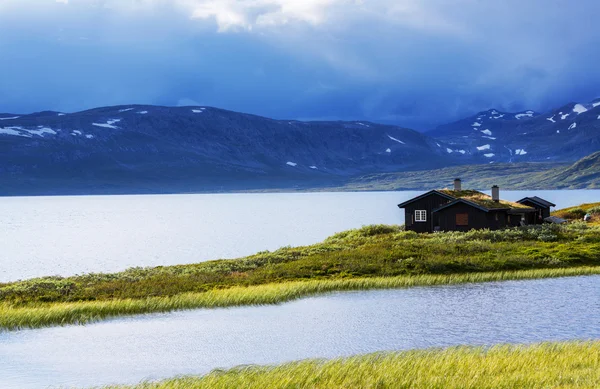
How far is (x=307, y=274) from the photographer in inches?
2167

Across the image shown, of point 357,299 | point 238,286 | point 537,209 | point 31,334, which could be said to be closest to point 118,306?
point 31,334

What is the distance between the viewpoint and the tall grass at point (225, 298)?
125 feet

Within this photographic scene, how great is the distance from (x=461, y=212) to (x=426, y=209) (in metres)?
5.24

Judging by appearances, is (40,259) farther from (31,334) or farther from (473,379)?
(473,379)

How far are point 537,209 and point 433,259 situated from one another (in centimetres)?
4417

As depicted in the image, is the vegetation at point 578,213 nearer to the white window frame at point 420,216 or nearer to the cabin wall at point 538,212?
the cabin wall at point 538,212

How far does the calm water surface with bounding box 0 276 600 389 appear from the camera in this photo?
93.9ft

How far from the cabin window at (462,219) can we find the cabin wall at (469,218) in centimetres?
24

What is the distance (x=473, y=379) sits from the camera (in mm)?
21625

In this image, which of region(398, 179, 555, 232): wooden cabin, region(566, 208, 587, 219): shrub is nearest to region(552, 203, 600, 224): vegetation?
region(566, 208, 587, 219): shrub

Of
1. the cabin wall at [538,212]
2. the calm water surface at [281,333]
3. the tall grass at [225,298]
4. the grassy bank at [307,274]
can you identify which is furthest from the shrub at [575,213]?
the calm water surface at [281,333]

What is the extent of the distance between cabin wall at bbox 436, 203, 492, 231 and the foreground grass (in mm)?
57163

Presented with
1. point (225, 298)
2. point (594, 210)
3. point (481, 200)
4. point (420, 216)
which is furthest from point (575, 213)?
point (225, 298)

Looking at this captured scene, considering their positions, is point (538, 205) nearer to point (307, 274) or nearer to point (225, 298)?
point (307, 274)
